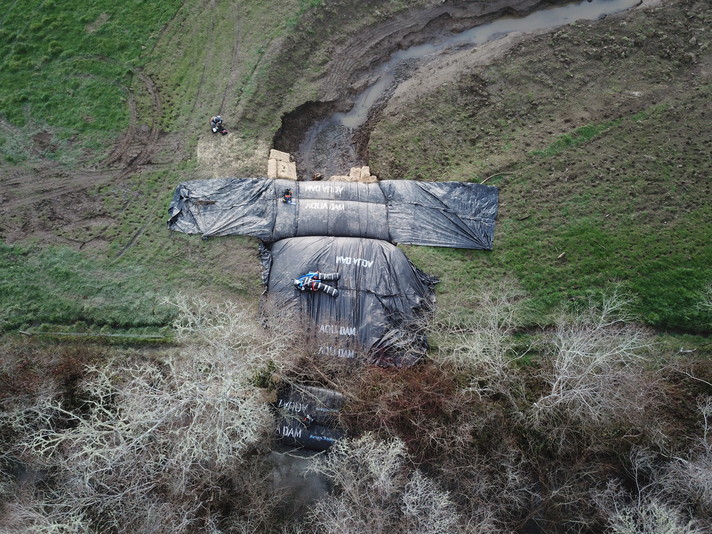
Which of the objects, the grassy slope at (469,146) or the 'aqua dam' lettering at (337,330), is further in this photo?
the grassy slope at (469,146)

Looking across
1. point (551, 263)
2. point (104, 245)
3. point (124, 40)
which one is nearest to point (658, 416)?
point (551, 263)

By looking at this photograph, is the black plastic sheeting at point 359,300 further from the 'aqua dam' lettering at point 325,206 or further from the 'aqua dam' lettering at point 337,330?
the 'aqua dam' lettering at point 325,206

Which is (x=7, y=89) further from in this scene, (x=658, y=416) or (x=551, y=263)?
(x=658, y=416)

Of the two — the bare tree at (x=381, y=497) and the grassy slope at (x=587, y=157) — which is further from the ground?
the grassy slope at (x=587, y=157)

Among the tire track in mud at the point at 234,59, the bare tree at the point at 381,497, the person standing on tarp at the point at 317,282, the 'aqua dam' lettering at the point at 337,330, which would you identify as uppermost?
the tire track in mud at the point at 234,59

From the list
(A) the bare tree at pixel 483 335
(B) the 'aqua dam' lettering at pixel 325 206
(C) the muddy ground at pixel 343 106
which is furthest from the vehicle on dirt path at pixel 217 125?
(A) the bare tree at pixel 483 335

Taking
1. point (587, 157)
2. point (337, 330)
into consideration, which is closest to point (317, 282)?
point (337, 330)

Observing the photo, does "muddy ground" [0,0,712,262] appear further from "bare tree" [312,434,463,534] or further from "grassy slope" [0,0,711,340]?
"bare tree" [312,434,463,534]
